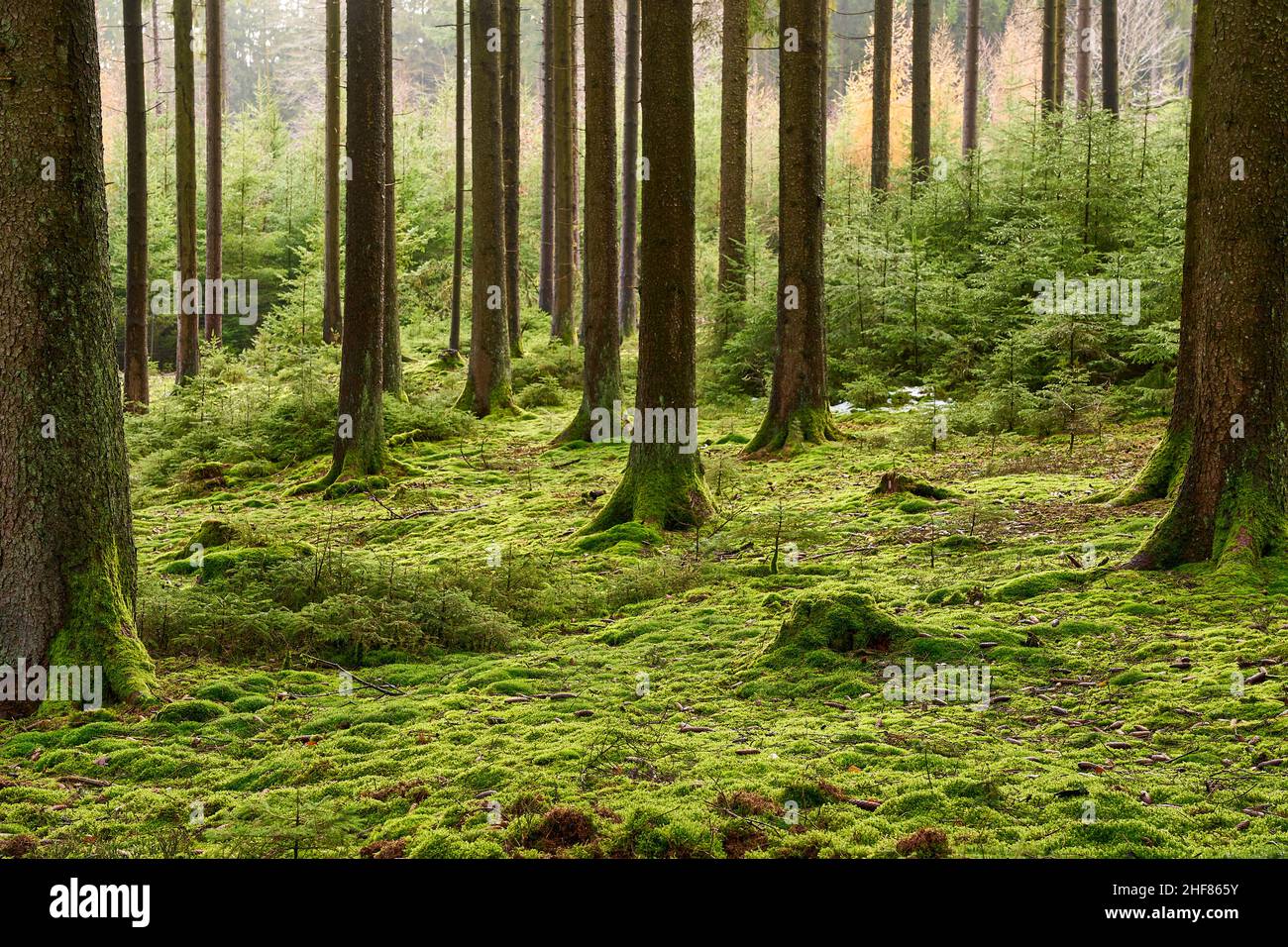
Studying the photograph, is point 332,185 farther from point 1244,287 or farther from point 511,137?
point 1244,287

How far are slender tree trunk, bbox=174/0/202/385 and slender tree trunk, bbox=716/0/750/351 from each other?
976 centimetres

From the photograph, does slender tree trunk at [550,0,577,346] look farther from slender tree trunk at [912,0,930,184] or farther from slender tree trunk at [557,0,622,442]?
slender tree trunk at [557,0,622,442]

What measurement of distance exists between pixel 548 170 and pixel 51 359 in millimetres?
24336

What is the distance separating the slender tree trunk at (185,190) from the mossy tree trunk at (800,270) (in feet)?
37.9

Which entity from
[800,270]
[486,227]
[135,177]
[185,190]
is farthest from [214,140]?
[800,270]

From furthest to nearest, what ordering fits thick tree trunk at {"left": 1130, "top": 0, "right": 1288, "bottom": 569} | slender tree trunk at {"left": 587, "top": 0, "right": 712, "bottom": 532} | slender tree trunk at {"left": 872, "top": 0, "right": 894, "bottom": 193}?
slender tree trunk at {"left": 872, "top": 0, "right": 894, "bottom": 193} → slender tree trunk at {"left": 587, "top": 0, "right": 712, "bottom": 532} → thick tree trunk at {"left": 1130, "top": 0, "right": 1288, "bottom": 569}

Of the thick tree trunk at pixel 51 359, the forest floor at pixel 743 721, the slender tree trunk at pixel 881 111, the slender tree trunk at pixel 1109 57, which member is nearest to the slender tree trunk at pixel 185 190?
the forest floor at pixel 743 721

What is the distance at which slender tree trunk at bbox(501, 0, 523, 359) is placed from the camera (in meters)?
20.4

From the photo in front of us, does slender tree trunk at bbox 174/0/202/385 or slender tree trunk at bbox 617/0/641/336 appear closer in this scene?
slender tree trunk at bbox 174/0/202/385

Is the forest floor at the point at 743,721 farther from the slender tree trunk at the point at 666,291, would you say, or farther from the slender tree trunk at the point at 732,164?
the slender tree trunk at the point at 732,164

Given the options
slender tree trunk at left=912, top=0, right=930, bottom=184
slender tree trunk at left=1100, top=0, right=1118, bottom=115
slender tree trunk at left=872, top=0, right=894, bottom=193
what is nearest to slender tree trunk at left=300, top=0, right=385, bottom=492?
slender tree trunk at left=872, top=0, right=894, bottom=193

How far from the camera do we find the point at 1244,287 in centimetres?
687

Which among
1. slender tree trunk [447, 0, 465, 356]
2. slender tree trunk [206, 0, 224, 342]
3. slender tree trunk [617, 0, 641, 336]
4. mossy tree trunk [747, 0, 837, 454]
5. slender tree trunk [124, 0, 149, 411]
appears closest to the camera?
mossy tree trunk [747, 0, 837, 454]

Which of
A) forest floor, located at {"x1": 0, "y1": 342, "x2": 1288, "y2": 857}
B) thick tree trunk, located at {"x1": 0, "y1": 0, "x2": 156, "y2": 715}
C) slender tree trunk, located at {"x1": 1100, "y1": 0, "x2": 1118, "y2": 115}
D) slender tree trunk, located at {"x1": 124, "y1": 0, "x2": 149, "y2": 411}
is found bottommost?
forest floor, located at {"x1": 0, "y1": 342, "x2": 1288, "y2": 857}
